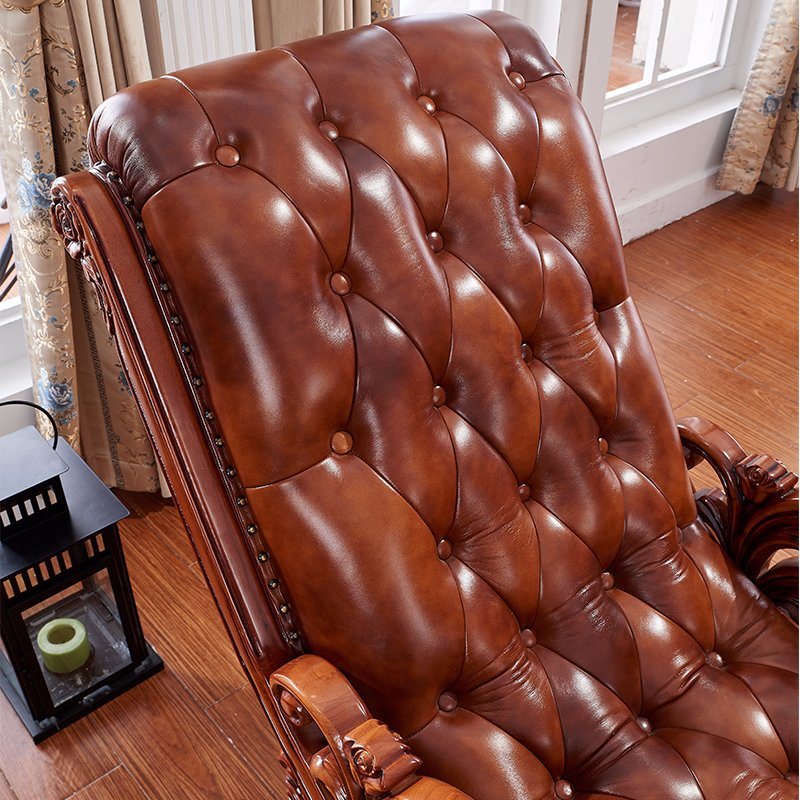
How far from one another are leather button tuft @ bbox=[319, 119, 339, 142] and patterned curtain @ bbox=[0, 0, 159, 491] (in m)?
0.65

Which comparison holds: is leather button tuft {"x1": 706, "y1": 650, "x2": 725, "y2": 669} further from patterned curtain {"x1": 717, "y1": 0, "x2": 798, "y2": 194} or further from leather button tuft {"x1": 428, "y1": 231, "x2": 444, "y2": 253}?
patterned curtain {"x1": 717, "y1": 0, "x2": 798, "y2": 194}

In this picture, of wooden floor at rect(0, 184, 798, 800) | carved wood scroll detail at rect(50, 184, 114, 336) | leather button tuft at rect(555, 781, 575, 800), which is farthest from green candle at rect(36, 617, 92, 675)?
leather button tuft at rect(555, 781, 575, 800)

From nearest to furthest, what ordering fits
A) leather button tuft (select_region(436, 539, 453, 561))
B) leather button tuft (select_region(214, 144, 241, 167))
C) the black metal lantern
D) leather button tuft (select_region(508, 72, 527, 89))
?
1. leather button tuft (select_region(214, 144, 241, 167))
2. leather button tuft (select_region(436, 539, 453, 561))
3. leather button tuft (select_region(508, 72, 527, 89))
4. the black metal lantern

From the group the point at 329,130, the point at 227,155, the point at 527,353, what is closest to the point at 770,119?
the point at 527,353

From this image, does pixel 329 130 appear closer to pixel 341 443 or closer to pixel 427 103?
pixel 427 103

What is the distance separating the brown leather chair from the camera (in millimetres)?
926

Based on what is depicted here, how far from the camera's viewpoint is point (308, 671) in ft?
2.98

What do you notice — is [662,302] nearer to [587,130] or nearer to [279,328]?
[587,130]

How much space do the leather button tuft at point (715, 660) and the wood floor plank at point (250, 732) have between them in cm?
69

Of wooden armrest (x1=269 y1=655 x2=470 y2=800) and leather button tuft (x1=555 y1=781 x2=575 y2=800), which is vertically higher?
wooden armrest (x1=269 y1=655 x2=470 y2=800)

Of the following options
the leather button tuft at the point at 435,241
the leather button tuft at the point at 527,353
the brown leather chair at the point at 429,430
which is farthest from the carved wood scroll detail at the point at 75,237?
the leather button tuft at the point at 527,353

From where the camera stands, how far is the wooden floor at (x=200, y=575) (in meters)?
1.46

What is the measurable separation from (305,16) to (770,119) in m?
1.82

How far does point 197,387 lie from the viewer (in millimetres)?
947
